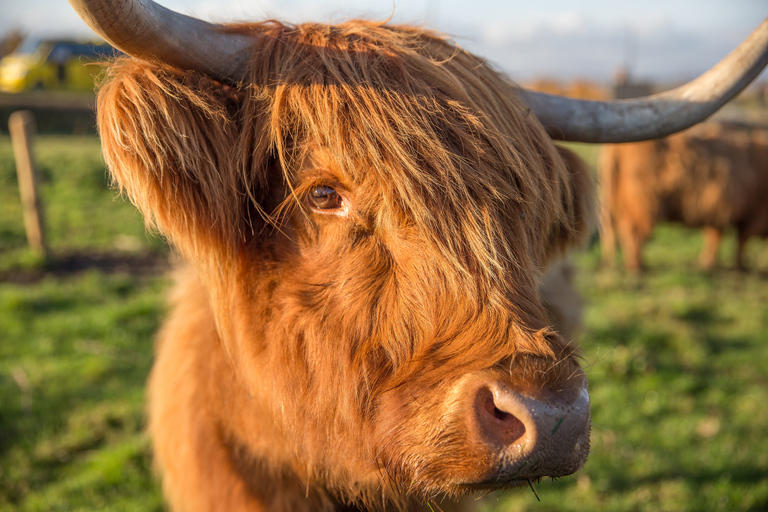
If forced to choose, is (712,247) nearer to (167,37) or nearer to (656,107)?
(656,107)

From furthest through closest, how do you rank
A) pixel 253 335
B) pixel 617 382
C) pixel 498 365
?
pixel 617 382
pixel 253 335
pixel 498 365

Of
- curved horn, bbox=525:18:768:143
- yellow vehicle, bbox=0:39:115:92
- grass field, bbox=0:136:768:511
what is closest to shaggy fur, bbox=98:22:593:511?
curved horn, bbox=525:18:768:143

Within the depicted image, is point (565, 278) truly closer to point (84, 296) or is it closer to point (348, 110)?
point (348, 110)

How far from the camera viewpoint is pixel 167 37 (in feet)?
4.52

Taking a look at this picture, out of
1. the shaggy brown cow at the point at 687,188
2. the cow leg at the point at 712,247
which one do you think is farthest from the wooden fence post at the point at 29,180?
the cow leg at the point at 712,247

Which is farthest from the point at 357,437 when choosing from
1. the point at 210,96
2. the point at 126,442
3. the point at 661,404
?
the point at 661,404

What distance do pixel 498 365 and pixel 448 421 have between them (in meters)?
0.17

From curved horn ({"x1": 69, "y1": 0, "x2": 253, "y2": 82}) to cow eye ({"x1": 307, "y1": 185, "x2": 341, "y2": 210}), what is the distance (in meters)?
0.42

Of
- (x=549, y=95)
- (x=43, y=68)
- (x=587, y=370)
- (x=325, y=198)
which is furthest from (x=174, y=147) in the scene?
(x=43, y=68)

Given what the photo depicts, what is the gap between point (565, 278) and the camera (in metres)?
3.79

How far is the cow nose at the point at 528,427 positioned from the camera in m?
1.18

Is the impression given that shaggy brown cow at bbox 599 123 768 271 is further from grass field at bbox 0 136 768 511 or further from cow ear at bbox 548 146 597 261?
cow ear at bbox 548 146 597 261

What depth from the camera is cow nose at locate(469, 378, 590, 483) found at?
1178 millimetres

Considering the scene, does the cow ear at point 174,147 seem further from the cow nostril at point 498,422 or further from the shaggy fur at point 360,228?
the cow nostril at point 498,422
